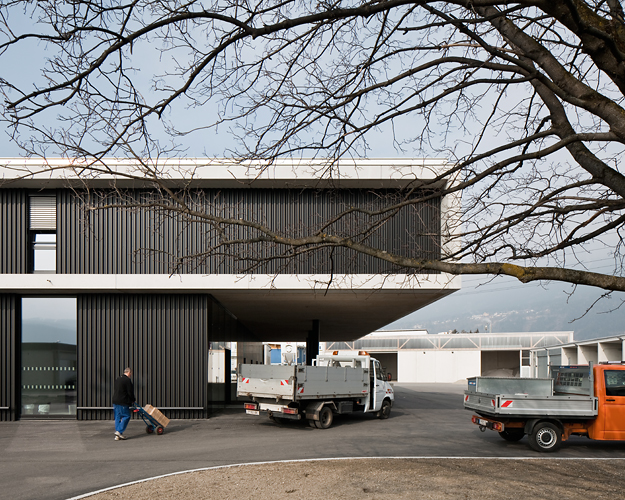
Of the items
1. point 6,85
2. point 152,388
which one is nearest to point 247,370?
point 152,388

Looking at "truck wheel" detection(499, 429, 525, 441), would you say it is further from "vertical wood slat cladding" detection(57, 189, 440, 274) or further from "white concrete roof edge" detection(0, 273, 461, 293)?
"vertical wood slat cladding" detection(57, 189, 440, 274)

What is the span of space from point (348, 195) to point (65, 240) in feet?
30.3

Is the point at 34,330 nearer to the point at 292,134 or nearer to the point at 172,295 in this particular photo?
the point at 172,295

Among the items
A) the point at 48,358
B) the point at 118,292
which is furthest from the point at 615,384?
the point at 48,358

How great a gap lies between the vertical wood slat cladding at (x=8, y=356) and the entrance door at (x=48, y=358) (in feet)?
1.28

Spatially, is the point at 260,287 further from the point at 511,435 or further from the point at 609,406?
the point at 609,406

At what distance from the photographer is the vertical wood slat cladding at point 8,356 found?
18.3 m

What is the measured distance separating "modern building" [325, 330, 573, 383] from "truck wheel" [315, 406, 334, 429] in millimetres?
47283

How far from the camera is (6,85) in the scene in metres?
4.71

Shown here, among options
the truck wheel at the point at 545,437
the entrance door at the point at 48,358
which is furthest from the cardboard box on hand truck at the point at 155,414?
the truck wheel at the point at 545,437

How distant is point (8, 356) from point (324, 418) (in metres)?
10.4

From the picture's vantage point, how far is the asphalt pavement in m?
9.81

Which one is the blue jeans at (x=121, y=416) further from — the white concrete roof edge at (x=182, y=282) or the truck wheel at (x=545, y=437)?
the truck wheel at (x=545, y=437)

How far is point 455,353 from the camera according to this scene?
6356 cm
